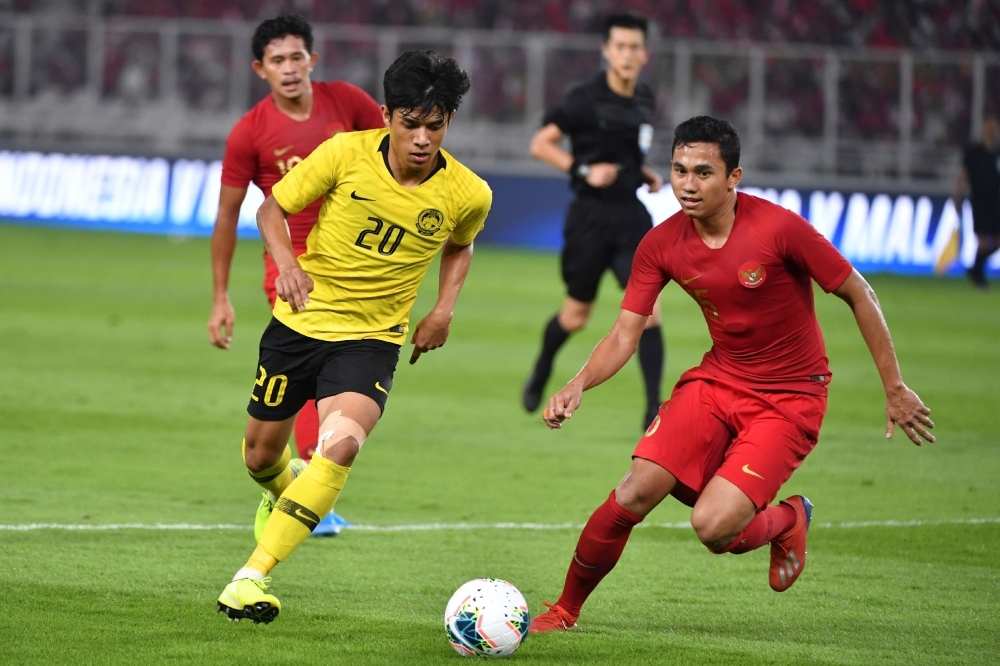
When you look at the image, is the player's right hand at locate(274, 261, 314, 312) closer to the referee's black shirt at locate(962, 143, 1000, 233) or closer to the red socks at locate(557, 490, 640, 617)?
the red socks at locate(557, 490, 640, 617)

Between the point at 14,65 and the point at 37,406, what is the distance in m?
16.1

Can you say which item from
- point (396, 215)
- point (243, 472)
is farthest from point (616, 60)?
point (396, 215)

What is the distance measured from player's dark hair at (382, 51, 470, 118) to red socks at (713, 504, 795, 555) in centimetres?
180

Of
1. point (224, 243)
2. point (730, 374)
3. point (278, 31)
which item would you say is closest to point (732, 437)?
point (730, 374)

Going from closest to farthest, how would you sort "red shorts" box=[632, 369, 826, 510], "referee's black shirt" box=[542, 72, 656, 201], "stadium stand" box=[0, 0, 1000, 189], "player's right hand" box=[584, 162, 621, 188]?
"red shorts" box=[632, 369, 826, 510], "player's right hand" box=[584, 162, 621, 188], "referee's black shirt" box=[542, 72, 656, 201], "stadium stand" box=[0, 0, 1000, 189]

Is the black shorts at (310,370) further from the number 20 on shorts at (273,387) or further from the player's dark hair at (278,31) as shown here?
the player's dark hair at (278,31)

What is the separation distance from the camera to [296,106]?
273 inches

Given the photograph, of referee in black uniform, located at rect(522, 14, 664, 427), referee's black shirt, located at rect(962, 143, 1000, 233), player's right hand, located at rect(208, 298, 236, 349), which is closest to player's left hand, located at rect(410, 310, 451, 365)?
player's right hand, located at rect(208, 298, 236, 349)

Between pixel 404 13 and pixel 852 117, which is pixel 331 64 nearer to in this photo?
pixel 404 13

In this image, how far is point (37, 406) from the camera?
9.62m

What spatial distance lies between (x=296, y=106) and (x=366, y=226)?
1784mm

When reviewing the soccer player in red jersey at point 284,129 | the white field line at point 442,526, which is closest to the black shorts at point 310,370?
the soccer player in red jersey at point 284,129

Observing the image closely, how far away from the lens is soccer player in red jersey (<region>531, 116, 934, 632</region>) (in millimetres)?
4957

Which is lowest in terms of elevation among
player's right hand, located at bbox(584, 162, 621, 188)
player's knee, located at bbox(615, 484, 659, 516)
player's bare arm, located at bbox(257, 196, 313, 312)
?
player's knee, located at bbox(615, 484, 659, 516)
